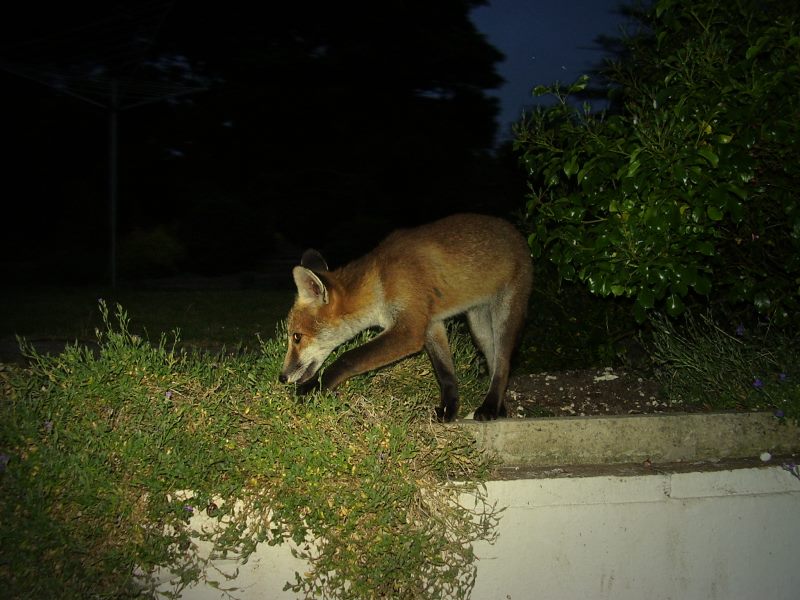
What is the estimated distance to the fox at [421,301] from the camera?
4.55 m

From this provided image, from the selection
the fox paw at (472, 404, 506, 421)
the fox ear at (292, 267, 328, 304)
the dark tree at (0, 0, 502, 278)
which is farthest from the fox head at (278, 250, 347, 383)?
the dark tree at (0, 0, 502, 278)

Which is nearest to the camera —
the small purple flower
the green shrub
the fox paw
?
the green shrub

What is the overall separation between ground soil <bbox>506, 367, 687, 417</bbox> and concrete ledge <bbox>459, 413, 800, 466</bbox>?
0.74m

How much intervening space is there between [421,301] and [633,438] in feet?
4.97

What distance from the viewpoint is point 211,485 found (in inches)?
138

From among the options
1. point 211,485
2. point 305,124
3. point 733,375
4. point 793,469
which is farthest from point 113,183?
point 793,469

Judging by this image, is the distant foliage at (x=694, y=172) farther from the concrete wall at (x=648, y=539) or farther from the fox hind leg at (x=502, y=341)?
the concrete wall at (x=648, y=539)

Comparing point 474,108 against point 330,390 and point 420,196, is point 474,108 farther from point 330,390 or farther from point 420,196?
point 330,390

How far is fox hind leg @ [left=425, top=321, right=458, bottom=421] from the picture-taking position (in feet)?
15.9

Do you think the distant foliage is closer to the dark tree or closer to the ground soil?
the ground soil

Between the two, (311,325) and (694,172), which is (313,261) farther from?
(694,172)

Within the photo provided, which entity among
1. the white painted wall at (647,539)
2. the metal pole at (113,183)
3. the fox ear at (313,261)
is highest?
the fox ear at (313,261)

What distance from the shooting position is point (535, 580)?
3.85m

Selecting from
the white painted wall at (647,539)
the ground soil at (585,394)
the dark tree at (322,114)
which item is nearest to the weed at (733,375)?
the ground soil at (585,394)
